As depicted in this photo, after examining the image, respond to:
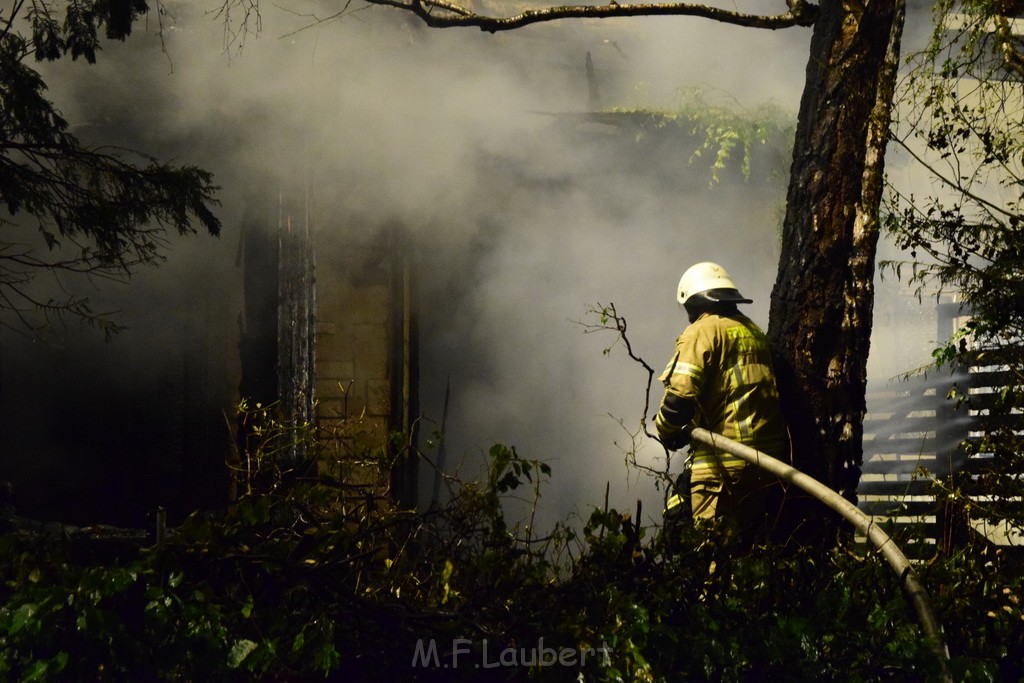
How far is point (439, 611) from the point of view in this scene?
271 cm

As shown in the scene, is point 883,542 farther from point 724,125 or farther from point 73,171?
point 724,125

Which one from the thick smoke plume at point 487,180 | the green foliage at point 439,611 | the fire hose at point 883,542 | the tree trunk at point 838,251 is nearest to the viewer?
the green foliage at point 439,611

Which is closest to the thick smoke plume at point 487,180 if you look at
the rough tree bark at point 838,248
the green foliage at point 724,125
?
the green foliage at point 724,125

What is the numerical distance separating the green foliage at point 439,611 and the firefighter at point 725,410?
1.42 meters

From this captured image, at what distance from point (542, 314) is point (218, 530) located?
713 centimetres

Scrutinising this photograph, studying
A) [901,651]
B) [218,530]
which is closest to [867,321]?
[901,651]

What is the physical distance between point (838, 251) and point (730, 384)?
88cm

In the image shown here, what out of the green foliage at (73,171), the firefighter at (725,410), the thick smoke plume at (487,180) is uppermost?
the thick smoke plume at (487,180)

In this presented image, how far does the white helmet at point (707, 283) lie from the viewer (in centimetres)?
530

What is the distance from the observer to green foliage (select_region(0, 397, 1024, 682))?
95.2 inches

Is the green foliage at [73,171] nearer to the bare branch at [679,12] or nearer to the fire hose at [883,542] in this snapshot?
the bare branch at [679,12]

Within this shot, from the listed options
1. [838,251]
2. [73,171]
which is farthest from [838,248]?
[73,171]

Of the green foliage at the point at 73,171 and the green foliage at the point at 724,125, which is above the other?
the green foliage at the point at 724,125

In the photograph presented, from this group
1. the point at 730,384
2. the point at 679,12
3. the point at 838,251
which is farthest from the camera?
the point at 679,12
